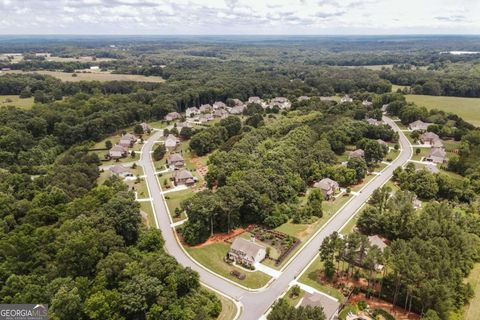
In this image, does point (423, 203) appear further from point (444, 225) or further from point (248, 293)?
point (248, 293)

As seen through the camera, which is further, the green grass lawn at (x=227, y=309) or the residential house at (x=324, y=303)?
the green grass lawn at (x=227, y=309)

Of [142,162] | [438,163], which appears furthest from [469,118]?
[142,162]

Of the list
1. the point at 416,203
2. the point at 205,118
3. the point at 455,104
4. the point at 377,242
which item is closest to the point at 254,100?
the point at 205,118

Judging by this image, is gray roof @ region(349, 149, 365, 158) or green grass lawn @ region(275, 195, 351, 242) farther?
gray roof @ region(349, 149, 365, 158)

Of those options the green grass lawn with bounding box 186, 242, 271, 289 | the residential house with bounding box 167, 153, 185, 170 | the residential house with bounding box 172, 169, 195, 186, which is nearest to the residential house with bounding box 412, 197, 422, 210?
the green grass lawn with bounding box 186, 242, 271, 289

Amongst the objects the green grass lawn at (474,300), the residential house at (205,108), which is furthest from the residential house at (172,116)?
the green grass lawn at (474,300)

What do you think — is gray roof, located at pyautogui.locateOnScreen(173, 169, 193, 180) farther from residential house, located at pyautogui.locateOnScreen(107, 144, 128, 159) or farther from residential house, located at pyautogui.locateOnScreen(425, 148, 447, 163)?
residential house, located at pyautogui.locateOnScreen(425, 148, 447, 163)

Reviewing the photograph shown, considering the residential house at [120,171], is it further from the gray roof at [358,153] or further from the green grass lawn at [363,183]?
the gray roof at [358,153]
